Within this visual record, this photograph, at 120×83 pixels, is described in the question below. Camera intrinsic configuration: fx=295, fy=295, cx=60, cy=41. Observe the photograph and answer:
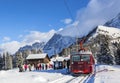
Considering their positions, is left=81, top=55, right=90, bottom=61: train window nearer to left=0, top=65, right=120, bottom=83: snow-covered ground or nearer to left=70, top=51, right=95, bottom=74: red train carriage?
left=70, top=51, right=95, bottom=74: red train carriage

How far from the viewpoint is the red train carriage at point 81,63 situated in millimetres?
34000

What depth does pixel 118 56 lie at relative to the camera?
3189 inches

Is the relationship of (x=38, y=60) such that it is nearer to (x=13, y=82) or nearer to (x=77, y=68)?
(x=77, y=68)

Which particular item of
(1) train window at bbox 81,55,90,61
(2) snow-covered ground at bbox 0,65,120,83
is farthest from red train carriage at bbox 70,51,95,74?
(2) snow-covered ground at bbox 0,65,120,83

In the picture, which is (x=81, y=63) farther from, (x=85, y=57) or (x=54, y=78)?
(x=54, y=78)

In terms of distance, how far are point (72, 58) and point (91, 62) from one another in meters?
2.27

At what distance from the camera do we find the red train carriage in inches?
1339

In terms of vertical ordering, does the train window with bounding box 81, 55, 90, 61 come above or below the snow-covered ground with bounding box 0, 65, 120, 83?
above

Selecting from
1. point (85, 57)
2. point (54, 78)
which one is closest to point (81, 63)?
point (85, 57)

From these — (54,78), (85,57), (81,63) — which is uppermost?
(85,57)

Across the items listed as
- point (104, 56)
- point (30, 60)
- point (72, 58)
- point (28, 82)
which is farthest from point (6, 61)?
point (28, 82)

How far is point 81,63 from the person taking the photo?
34.1m

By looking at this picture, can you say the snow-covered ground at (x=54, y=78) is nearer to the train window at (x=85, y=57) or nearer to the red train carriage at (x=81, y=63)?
the red train carriage at (x=81, y=63)

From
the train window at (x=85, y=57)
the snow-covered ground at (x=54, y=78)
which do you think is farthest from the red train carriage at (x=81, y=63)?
the snow-covered ground at (x=54, y=78)
